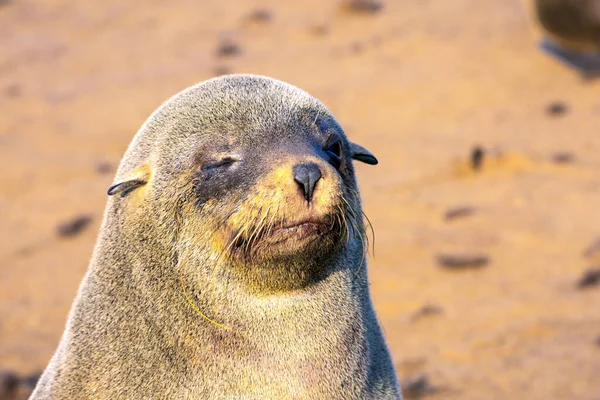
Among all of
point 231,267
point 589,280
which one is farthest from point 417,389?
point 231,267

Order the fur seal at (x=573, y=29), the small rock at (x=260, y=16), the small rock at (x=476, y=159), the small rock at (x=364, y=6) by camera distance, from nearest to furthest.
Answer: the small rock at (x=476, y=159) → the fur seal at (x=573, y=29) → the small rock at (x=364, y=6) → the small rock at (x=260, y=16)

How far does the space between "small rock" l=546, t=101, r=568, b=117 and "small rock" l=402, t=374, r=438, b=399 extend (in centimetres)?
523

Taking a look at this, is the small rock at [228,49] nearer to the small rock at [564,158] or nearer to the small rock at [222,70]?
the small rock at [222,70]

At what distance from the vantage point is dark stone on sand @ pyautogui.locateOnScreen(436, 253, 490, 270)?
743 centimetres

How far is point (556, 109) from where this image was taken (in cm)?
1016

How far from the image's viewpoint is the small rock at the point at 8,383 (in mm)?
5844

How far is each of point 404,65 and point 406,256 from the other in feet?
15.4

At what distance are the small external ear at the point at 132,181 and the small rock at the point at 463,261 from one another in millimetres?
4426

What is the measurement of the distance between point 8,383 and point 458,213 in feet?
13.3

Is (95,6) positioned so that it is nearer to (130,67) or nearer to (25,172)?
(130,67)

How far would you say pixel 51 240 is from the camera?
8734 millimetres

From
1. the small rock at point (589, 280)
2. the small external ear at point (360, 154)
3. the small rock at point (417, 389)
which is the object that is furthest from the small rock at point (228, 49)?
Result: the small external ear at point (360, 154)

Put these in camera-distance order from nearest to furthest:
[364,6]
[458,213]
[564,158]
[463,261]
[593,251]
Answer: [593,251]
[463,261]
[458,213]
[564,158]
[364,6]

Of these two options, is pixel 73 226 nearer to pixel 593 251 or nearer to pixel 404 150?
pixel 404 150
